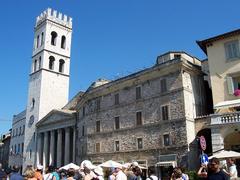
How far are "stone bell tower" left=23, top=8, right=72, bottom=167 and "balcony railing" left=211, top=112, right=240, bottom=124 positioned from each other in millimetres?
33270

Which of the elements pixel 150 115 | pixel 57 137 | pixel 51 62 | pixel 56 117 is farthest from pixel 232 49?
pixel 51 62

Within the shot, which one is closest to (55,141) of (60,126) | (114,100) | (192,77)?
(60,126)

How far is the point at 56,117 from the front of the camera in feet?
152

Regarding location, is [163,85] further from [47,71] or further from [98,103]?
[47,71]

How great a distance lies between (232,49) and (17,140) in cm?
4503

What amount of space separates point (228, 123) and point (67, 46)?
39.8m

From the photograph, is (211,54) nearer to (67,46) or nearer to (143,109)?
(143,109)

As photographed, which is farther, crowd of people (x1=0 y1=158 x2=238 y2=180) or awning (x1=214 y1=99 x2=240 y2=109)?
awning (x1=214 y1=99 x2=240 y2=109)

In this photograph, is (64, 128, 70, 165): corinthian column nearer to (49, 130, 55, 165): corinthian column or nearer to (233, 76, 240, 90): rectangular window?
(49, 130, 55, 165): corinthian column

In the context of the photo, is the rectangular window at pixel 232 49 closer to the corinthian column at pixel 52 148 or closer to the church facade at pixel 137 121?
the church facade at pixel 137 121

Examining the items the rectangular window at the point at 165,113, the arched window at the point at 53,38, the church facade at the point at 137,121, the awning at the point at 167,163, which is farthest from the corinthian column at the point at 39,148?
the rectangular window at the point at 165,113

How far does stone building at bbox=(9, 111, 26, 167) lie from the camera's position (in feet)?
184

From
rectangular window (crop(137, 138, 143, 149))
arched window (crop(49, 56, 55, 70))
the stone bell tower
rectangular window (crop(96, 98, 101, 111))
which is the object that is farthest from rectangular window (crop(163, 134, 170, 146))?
arched window (crop(49, 56, 55, 70))

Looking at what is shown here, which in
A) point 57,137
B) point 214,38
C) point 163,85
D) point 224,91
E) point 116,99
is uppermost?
point 214,38
